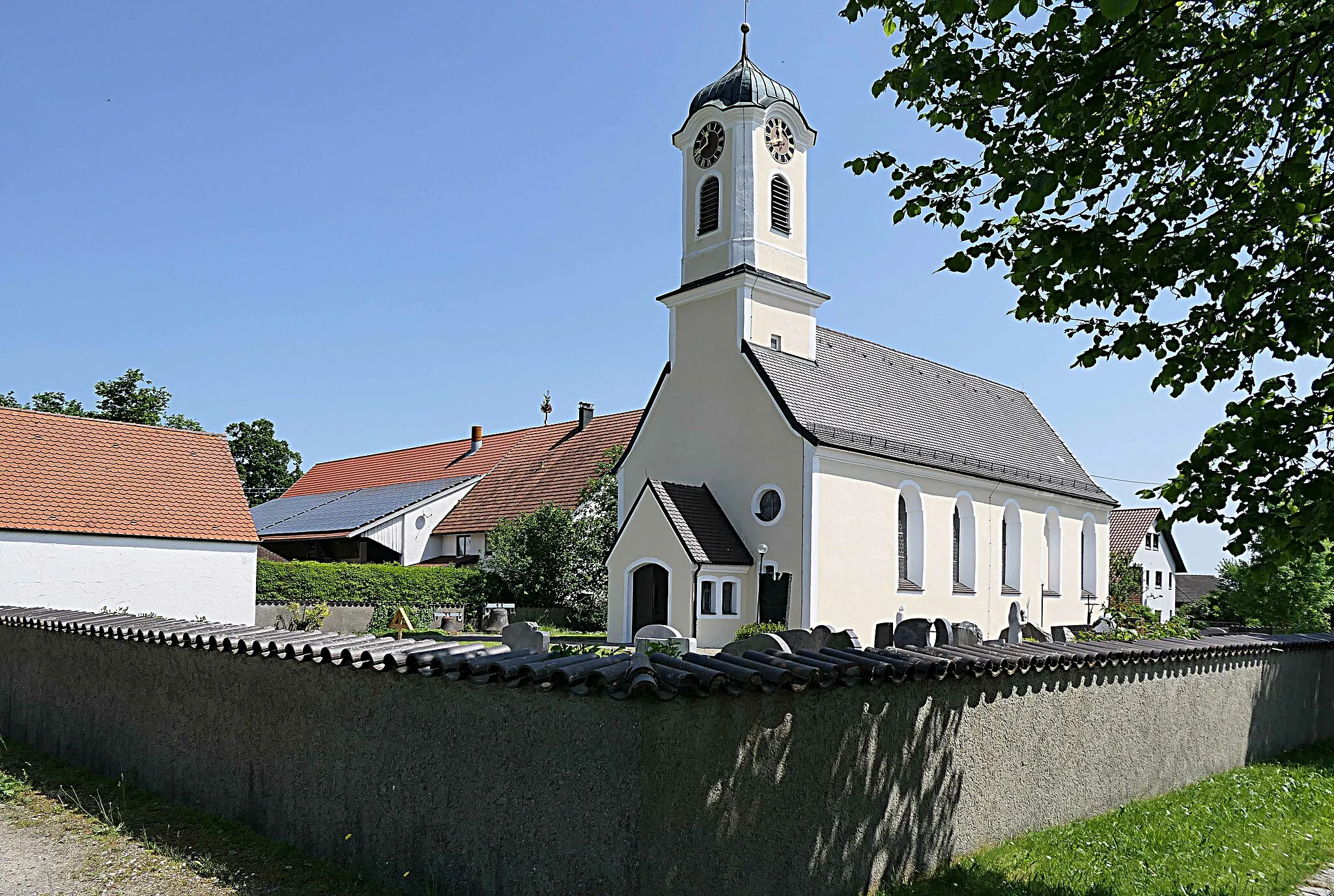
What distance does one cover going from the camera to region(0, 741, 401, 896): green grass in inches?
249

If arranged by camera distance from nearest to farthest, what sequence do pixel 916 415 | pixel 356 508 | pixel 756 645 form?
pixel 756 645 < pixel 916 415 < pixel 356 508

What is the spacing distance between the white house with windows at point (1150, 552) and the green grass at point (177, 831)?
179 feet

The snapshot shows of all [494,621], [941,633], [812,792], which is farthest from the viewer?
[494,621]

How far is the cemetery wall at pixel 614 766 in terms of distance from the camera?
5.14m

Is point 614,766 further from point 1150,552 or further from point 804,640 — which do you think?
point 1150,552

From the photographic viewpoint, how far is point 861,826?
6207 millimetres

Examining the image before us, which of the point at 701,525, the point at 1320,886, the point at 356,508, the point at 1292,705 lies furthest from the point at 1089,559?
the point at 1320,886

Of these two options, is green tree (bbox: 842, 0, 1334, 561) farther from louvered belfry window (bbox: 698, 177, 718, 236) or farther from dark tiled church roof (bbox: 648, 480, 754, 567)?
louvered belfry window (bbox: 698, 177, 718, 236)

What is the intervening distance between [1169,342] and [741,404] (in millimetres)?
20938

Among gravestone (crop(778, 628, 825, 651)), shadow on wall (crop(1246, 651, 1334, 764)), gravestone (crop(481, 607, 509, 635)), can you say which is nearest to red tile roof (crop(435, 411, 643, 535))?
gravestone (crop(481, 607, 509, 635))

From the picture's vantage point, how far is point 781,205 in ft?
100.0

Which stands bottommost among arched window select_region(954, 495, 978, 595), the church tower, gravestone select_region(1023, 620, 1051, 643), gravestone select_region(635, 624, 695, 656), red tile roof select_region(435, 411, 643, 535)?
gravestone select_region(635, 624, 695, 656)

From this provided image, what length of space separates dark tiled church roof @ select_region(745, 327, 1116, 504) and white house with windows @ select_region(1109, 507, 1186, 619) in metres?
19.4

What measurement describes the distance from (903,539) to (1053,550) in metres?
9.45
